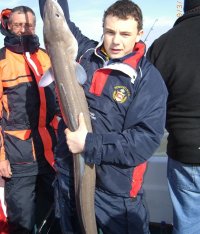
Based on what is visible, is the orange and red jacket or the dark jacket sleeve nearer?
the dark jacket sleeve

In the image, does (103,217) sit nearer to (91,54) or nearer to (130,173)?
(130,173)

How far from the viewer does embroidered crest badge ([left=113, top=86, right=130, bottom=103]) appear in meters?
2.46

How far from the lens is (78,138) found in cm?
235

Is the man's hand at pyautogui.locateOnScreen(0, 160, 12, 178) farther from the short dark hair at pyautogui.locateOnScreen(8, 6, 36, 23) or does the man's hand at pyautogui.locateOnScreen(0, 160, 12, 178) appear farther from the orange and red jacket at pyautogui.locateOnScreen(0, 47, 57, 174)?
the short dark hair at pyautogui.locateOnScreen(8, 6, 36, 23)

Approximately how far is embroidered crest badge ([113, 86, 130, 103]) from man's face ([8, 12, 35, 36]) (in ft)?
4.71

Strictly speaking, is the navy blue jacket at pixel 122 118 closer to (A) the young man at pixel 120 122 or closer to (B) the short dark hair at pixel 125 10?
(A) the young man at pixel 120 122

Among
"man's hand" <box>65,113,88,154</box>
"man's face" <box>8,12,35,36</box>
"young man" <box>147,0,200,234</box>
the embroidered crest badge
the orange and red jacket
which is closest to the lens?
"man's hand" <box>65,113,88,154</box>

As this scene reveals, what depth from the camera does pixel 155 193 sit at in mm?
3848

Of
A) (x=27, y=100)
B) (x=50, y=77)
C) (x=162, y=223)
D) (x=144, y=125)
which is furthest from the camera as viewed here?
(x=162, y=223)

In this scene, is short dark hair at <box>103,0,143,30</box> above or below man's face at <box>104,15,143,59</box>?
above

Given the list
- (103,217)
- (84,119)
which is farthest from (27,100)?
(103,217)

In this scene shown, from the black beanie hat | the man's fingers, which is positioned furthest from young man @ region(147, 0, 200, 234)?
the man's fingers

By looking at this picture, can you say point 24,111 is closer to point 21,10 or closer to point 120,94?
point 21,10

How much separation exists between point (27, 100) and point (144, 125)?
141 cm
